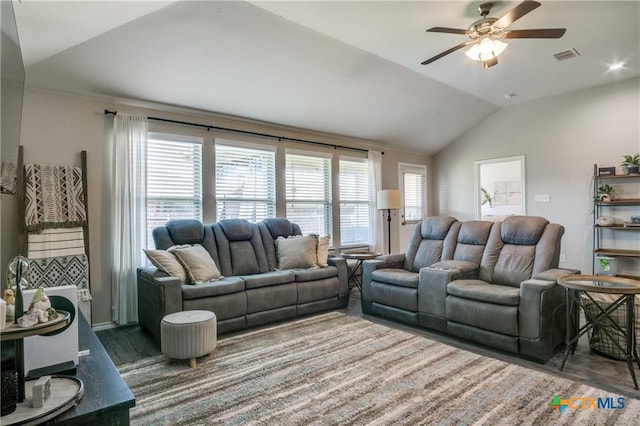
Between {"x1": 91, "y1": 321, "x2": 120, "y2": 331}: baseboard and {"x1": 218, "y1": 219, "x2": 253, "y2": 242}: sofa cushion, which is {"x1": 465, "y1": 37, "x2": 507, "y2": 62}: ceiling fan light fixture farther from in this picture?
{"x1": 91, "y1": 321, "x2": 120, "y2": 331}: baseboard

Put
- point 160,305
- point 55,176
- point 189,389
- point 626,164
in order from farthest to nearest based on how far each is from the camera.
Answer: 1. point 626,164
2. point 55,176
3. point 160,305
4. point 189,389

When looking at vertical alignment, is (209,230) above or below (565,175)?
below

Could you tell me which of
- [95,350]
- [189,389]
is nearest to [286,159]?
[189,389]

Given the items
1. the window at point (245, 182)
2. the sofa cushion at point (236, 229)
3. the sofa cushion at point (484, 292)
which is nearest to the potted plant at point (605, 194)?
the sofa cushion at point (484, 292)

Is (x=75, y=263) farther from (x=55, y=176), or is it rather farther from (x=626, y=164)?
(x=626, y=164)

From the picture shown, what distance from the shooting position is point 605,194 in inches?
202

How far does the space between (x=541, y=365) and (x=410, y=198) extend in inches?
183

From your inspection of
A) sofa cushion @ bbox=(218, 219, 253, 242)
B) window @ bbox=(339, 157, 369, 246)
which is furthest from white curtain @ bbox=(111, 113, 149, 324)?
window @ bbox=(339, 157, 369, 246)

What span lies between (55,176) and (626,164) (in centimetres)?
703

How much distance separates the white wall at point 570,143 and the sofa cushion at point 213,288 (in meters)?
5.15

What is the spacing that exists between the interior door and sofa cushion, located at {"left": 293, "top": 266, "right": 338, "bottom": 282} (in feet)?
8.96

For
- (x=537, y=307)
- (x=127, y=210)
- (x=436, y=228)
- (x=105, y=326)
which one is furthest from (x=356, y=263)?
(x=105, y=326)

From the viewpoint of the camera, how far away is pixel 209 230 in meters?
4.17

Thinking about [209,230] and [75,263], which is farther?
[209,230]
